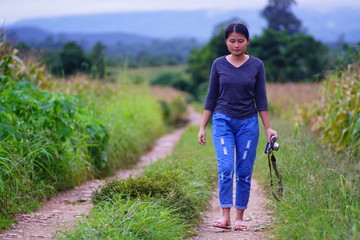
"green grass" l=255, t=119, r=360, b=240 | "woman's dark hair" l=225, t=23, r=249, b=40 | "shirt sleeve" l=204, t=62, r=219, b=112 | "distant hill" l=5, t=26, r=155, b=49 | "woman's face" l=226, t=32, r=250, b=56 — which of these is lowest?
"distant hill" l=5, t=26, r=155, b=49

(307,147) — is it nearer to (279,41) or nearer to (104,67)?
(104,67)

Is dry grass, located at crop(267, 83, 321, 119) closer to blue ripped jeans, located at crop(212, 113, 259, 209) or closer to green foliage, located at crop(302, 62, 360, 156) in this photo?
green foliage, located at crop(302, 62, 360, 156)

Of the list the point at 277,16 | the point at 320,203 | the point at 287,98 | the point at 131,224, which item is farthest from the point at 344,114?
the point at 277,16

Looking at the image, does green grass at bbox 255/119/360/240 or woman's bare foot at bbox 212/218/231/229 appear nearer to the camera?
green grass at bbox 255/119/360/240

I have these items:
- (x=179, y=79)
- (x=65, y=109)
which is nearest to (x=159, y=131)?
(x=65, y=109)

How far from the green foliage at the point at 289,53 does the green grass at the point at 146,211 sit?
2690 cm

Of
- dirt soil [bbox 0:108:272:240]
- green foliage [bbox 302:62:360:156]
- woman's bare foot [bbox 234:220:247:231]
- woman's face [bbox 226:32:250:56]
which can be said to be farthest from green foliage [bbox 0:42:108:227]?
green foliage [bbox 302:62:360:156]

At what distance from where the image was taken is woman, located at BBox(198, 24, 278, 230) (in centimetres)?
507

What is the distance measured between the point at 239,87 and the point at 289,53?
29.8 meters

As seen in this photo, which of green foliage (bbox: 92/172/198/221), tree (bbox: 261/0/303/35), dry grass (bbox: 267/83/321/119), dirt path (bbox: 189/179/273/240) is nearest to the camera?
dirt path (bbox: 189/179/273/240)

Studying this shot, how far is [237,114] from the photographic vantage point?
16.6ft

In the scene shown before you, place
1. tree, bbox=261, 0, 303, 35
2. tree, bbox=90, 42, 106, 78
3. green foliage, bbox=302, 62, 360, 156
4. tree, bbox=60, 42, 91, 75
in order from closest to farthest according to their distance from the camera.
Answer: green foliage, bbox=302, 62, 360, 156 → tree, bbox=90, 42, 106, 78 → tree, bbox=60, 42, 91, 75 → tree, bbox=261, 0, 303, 35

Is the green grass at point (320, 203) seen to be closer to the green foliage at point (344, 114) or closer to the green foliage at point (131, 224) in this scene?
the green foliage at point (131, 224)

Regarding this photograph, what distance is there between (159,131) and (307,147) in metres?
11.4
